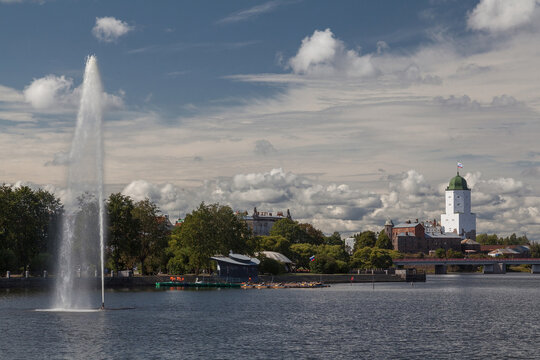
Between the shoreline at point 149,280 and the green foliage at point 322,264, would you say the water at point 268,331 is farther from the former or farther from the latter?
the green foliage at point 322,264

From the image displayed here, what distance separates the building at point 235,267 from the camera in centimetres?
14575

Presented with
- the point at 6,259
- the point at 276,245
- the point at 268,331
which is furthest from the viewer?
the point at 276,245

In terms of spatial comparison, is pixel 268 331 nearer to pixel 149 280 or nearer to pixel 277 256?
pixel 149 280

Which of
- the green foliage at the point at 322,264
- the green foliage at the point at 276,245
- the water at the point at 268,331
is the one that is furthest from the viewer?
the green foliage at the point at 276,245

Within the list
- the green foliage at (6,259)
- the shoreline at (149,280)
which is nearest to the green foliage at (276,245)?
the shoreline at (149,280)

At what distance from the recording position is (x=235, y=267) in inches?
5782

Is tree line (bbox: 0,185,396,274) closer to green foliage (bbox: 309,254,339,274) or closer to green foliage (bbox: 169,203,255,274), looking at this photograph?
green foliage (bbox: 169,203,255,274)

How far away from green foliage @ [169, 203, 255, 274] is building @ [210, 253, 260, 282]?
4341 mm

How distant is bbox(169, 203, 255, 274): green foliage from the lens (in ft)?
496

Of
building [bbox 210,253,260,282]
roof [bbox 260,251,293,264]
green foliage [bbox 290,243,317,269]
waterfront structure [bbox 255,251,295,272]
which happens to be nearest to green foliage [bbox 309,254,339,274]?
roof [bbox 260,251,293,264]

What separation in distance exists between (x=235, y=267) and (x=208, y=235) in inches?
371

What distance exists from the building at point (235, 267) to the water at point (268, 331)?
150ft

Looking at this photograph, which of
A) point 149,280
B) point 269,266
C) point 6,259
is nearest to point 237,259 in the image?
point 269,266

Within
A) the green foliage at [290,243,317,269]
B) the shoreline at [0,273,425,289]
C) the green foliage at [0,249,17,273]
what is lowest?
the shoreline at [0,273,425,289]
